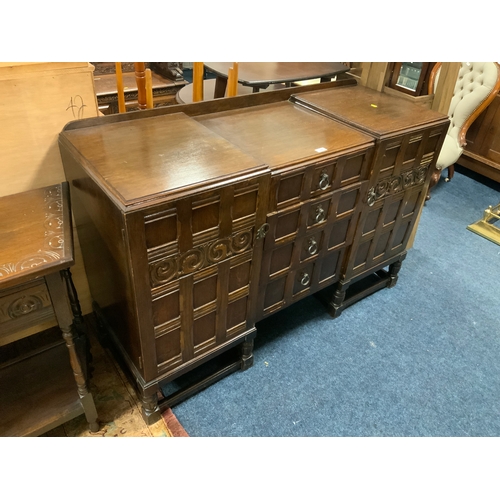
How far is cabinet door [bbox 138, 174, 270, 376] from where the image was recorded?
986mm

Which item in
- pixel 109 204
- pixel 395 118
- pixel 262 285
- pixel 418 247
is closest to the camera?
pixel 109 204

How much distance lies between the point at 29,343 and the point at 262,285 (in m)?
0.84

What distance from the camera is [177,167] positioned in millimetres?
1021

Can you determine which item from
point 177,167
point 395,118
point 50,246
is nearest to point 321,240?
point 395,118

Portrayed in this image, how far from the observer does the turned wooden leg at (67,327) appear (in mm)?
966

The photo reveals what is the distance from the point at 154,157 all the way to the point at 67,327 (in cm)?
48

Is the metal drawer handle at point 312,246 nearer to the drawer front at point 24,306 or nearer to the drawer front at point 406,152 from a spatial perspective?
the drawer front at point 406,152

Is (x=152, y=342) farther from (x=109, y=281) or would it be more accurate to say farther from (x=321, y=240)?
(x=321, y=240)

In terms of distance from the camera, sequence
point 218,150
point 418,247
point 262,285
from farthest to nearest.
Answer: point 418,247
point 262,285
point 218,150

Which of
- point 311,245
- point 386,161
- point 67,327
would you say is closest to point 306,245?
point 311,245

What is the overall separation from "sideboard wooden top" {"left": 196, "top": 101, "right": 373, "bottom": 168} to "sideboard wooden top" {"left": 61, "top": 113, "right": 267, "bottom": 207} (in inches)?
3.8

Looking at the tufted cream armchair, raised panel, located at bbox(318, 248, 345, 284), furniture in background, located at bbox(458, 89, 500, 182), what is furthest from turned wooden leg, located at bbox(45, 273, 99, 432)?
furniture in background, located at bbox(458, 89, 500, 182)

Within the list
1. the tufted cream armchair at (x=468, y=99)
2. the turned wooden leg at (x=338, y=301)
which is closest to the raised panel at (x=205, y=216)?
the turned wooden leg at (x=338, y=301)

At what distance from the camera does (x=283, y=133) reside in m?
1.33
